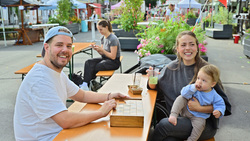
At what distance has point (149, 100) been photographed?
271 centimetres

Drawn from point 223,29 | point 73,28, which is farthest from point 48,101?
point 73,28

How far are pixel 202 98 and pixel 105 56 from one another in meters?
3.58

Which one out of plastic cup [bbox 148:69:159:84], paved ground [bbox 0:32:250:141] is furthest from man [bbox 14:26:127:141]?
paved ground [bbox 0:32:250:141]

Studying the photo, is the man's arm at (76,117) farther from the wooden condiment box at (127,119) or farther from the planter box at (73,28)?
the planter box at (73,28)

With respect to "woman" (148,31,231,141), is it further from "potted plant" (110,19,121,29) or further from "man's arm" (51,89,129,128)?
"potted plant" (110,19,121,29)

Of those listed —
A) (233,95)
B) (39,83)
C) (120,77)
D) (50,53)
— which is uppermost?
(50,53)

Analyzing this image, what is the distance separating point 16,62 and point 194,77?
8511mm

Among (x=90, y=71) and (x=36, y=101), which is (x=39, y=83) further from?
(x=90, y=71)

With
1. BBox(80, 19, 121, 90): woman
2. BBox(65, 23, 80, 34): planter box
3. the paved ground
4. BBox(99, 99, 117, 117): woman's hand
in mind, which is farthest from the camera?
BBox(65, 23, 80, 34): planter box

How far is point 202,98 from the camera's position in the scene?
8.06 ft

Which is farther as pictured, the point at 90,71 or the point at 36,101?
the point at 90,71

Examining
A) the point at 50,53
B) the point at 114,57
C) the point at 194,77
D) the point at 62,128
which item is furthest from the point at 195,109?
the point at 114,57

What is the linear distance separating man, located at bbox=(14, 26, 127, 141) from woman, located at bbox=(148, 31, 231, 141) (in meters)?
0.67

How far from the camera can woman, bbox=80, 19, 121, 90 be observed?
18.5ft
